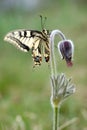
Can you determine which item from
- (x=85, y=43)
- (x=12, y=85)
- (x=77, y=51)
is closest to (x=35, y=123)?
(x=12, y=85)

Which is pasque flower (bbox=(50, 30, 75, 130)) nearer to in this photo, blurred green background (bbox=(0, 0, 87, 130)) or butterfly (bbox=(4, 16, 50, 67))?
butterfly (bbox=(4, 16, 50, 67))

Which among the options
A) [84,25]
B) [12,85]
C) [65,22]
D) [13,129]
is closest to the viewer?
[13,129]

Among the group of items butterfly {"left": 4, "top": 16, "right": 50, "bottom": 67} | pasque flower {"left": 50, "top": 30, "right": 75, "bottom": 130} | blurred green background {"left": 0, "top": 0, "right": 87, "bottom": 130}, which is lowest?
blurred green background {"left": 0, "top": 0, "right": 87, "bottom": 130}

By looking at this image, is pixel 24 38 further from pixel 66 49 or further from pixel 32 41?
pixel 66 49

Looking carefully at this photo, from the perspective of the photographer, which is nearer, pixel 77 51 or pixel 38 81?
pixel 38 81

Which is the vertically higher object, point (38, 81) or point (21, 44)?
point (21, 44)

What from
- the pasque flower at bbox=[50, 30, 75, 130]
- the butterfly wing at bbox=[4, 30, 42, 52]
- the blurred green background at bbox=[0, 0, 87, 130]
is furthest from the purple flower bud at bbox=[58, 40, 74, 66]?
the blurred green background at bbox=[0, 0, 87, 130]

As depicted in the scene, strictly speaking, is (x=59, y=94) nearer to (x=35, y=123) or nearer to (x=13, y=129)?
(x=13, y=129)

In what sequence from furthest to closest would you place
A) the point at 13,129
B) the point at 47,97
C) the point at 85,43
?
the point at 85,43
the point at 47,97
the point at 13,129

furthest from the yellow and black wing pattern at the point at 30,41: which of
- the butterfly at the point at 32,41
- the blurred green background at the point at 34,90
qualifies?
the blurred green background at the point at 34,90
